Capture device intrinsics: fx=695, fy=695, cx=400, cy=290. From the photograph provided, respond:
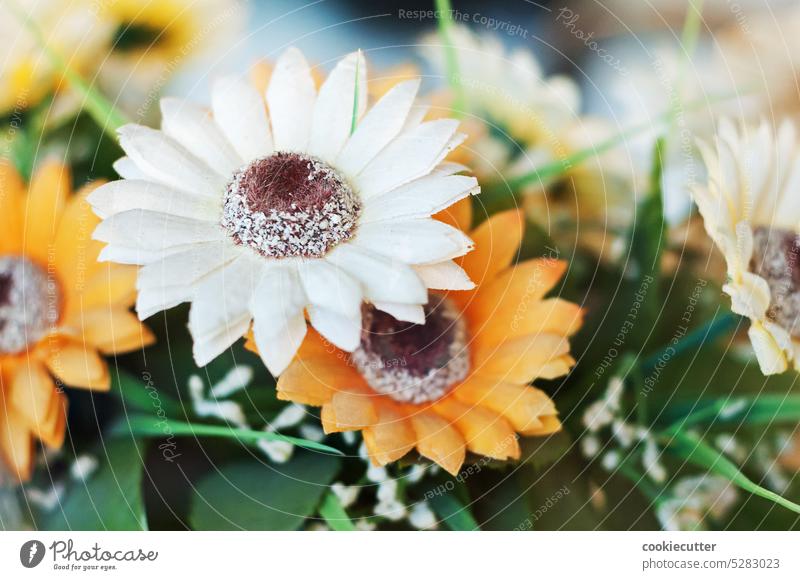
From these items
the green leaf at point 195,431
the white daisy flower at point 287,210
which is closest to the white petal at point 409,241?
the white daisy flower at point 287,210

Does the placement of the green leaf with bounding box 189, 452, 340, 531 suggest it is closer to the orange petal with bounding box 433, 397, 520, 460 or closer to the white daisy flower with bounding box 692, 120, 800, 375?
the orange petal with bounding box 433, 397, 520, 460

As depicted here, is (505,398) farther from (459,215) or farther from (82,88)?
(82,88)

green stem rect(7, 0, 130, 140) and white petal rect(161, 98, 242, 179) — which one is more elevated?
green stem rect(7, 0, 130, 140)

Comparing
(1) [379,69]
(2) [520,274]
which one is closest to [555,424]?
(2) [520,274]

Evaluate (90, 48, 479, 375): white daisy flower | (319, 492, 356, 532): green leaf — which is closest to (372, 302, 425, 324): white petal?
(90, 48, 479, 375): white daisy flower
